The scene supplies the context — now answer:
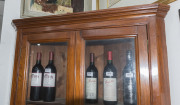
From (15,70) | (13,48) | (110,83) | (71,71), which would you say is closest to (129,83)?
(110,83)

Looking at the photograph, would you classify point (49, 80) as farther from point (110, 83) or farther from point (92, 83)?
point (110, 83)

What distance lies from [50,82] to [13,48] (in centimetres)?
46

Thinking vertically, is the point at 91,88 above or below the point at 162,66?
below

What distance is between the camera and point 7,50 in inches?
48.4

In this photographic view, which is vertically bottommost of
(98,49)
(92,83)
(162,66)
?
(92,83)

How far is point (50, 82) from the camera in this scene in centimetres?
105

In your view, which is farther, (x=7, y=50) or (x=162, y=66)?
(x=7, y=50)

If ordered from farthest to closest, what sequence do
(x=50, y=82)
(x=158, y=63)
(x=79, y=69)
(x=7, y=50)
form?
(x=7, y=50) → (x=50, y=82) → (x=79, y=69) → (x=158, y=63)

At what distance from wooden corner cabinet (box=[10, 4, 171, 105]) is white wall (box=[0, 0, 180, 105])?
11 cm

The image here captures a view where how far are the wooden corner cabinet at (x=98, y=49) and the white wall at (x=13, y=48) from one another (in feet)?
0.35

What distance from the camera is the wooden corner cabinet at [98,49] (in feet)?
2.74

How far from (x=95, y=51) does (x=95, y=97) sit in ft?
0.93

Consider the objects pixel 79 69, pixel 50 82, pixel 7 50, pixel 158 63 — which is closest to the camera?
pixel 158 63

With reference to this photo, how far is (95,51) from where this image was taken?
991 mm
